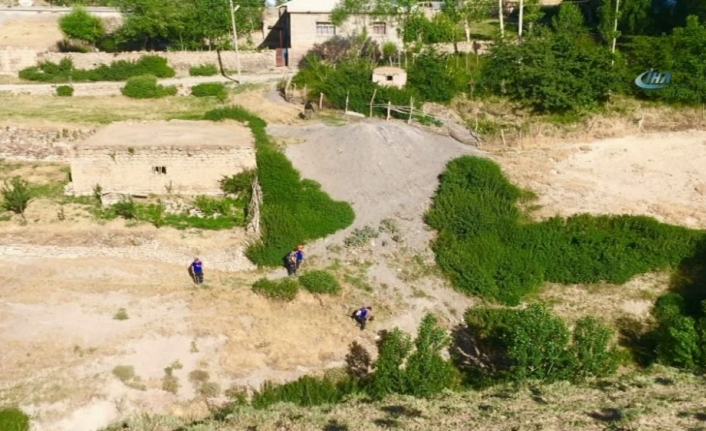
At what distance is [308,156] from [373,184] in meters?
2.96

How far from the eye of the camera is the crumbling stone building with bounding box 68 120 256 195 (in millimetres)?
19906

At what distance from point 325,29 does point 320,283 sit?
69.5ft

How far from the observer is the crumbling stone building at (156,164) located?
19.9 m

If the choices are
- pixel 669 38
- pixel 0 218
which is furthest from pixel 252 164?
pixel 669 38

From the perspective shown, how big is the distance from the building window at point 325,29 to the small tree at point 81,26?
12590 mm

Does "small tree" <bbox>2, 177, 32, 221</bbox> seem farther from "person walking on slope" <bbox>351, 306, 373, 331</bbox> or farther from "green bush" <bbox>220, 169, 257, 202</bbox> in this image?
"person walking on slope" <bbox>351, 306, 373, 331</bbox>

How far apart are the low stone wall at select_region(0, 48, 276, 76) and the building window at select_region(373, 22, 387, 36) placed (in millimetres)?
5731

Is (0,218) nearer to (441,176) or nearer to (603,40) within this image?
(441,176)

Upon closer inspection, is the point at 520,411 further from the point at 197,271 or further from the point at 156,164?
the point at 156,164

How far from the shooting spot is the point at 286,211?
19.2m

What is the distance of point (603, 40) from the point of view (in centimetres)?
3300

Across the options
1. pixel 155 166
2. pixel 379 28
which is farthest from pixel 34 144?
pixel 379 28

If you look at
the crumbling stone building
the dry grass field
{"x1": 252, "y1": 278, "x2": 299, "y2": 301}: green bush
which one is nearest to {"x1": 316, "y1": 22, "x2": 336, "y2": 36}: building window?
the dry grass field

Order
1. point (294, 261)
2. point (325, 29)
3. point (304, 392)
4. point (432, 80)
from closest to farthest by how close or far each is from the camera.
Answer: point (304, 392) → point (294, 261) → point (432, 80) → point (325, 29)
